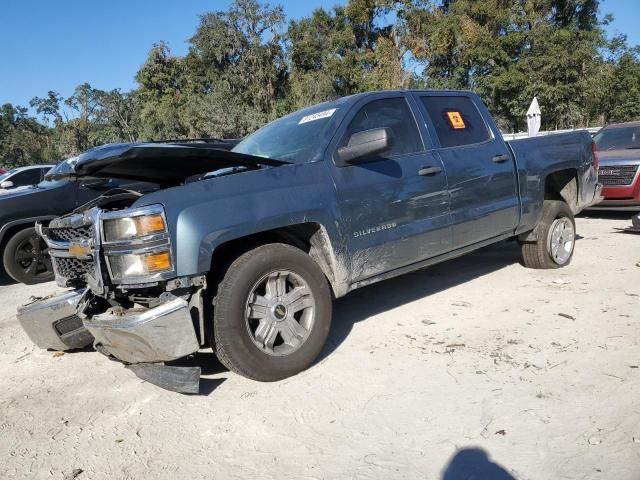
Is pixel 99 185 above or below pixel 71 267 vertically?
above

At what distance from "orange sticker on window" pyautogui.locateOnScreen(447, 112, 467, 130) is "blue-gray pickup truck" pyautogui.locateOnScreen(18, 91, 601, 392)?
2 centimetres

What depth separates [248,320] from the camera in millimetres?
3328

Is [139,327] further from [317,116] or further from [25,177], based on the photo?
[25,177]

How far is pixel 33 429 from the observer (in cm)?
322

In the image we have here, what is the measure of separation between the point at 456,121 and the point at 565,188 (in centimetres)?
206

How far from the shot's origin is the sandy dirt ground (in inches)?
104

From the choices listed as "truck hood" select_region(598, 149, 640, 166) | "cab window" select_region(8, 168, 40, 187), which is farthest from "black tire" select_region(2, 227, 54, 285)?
"truck hood" select_region(598, 149, 640, 166)

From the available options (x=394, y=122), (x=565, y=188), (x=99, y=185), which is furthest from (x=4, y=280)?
(x=565, y=188)

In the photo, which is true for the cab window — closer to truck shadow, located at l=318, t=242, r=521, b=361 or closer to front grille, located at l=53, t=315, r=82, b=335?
front grille, located at l=53, t=315, r=82, b=335

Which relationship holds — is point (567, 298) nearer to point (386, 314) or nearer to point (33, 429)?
point (386, 314)

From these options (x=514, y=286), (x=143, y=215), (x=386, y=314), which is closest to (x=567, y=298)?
(x=514, y=286)

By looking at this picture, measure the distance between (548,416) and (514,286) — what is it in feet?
8.41

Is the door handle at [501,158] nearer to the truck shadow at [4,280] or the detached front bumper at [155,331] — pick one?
the detached front bumper at [155,331]

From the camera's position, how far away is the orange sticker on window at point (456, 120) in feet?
15.8
